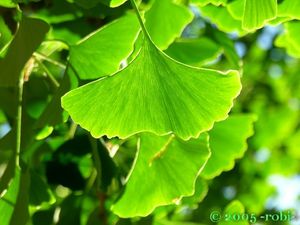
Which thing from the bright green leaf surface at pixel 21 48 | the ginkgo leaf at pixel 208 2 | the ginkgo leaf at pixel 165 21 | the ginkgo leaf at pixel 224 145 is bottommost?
the ginkgo leaf at pixel 224 145

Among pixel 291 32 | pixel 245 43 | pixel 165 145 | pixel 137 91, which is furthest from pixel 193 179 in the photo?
pixel 245 43

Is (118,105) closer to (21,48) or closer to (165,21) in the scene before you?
(21,48)

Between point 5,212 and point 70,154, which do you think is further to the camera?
point 70,154

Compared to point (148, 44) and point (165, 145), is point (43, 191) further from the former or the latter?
point (148, 44)

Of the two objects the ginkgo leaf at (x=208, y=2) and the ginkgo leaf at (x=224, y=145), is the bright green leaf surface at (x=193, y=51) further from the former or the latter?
the ginkgo leaf at (x=208, y=2)

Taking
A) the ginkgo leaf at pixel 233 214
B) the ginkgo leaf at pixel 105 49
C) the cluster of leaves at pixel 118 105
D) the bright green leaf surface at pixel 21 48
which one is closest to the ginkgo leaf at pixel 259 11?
the cluster of leaves at pixel 118 105

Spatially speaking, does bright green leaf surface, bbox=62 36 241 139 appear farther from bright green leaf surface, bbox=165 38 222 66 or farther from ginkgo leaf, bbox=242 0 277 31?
bright green leaf surface, bbox=165 38 222 66

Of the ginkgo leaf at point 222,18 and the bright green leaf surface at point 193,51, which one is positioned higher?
the ginkgo leaf at point 222,18

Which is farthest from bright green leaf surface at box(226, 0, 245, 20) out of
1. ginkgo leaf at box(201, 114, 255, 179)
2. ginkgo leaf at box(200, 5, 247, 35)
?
ginkgo leaf at box(201, 114, 255, 179)
